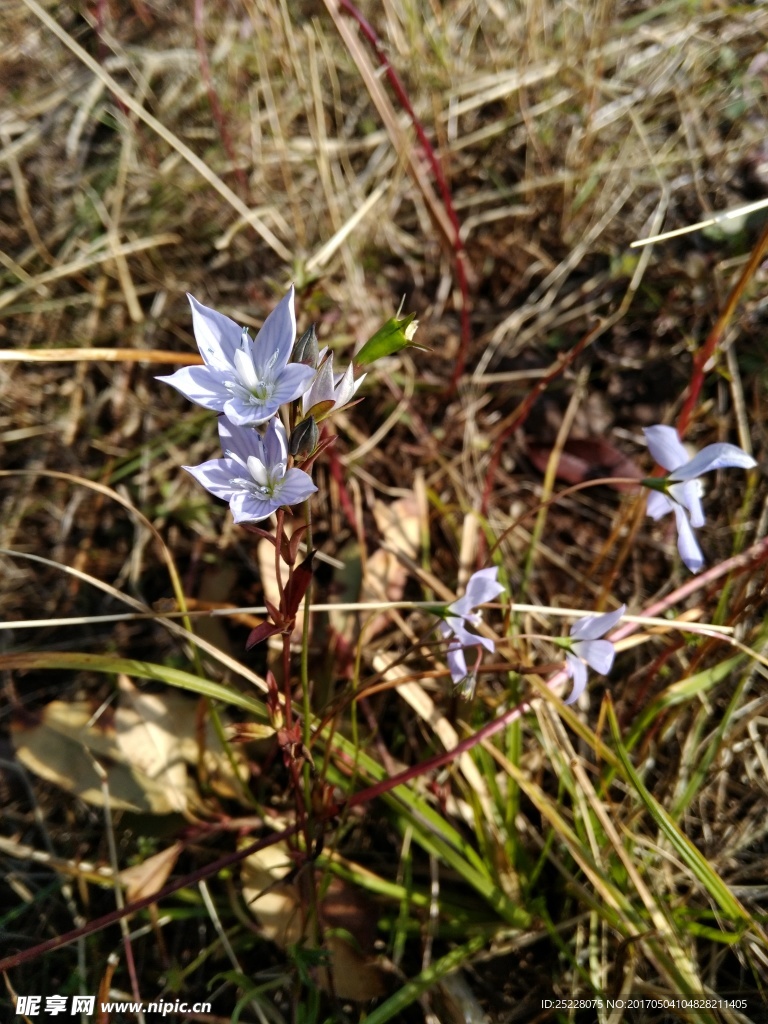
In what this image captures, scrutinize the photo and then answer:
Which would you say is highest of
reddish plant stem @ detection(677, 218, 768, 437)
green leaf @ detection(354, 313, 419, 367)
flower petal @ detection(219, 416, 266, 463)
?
green leaf @ detection(354, 313, 419, 367)

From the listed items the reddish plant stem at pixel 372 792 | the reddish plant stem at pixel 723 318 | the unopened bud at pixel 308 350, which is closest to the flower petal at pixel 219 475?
the unopened bud at pixel 308 350

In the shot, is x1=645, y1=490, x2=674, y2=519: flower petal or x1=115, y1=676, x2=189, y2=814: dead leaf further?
x1=115, y1=676, x2=189, y2=814: dead leaf

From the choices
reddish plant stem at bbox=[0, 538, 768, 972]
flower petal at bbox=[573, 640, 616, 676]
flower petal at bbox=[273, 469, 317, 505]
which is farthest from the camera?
flower petal at bbox=[573, 640, 616, 676]

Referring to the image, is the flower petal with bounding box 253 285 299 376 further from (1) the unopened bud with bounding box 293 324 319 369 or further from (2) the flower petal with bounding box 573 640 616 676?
(2) the flower petal with bounding box 573 640 616 676

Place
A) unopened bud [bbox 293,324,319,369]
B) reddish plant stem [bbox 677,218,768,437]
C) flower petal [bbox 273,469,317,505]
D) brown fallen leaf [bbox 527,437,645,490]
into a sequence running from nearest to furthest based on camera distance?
flower petal [bbox 273,469,317,505], unopened bud [bbox 293,324,319,369], reddish plant stem [bbox 677,218,768,437], brown fallen leaf [bbox 527,437,645,490]

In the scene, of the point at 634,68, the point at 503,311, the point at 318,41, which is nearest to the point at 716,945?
the point at 503,311

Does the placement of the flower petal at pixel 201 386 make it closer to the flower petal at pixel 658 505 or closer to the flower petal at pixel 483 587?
the flower petal at pixel 483 587

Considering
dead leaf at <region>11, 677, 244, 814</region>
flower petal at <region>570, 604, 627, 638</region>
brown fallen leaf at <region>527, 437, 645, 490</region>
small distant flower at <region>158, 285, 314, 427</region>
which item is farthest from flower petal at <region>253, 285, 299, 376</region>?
brown fallen leaf at <region>527, 437, 645, 490</region>
